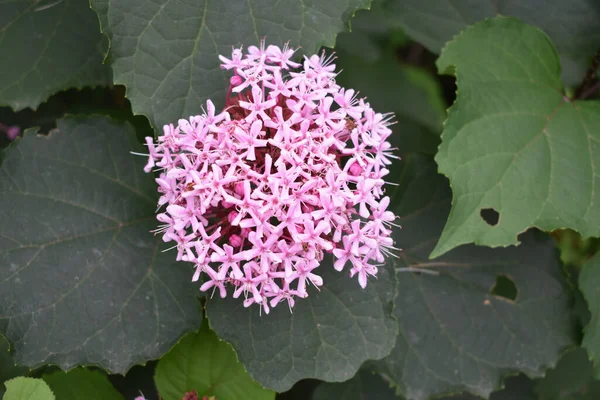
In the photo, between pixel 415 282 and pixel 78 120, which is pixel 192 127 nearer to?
pixel 78 120

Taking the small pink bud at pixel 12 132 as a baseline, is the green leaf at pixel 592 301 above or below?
above

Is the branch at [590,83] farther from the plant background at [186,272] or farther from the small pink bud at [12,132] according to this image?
the small pink bud at [12,132]

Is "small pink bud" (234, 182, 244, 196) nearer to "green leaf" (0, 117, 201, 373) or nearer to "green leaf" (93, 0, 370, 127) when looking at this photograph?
"green leaf" (93, 0, 370, 127)

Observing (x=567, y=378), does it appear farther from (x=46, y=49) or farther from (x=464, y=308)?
(x=46, y=49)

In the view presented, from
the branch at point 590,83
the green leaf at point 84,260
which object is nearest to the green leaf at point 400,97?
the branch at point 590,83

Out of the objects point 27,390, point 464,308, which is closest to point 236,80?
point 27,390

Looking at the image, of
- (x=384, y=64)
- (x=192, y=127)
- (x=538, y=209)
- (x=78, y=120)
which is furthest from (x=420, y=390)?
(x=384, y=64)
